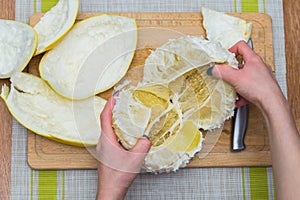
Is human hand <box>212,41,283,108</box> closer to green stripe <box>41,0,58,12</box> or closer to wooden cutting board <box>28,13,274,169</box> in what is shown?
wooden cutting board <box>28,13,274,169</box>

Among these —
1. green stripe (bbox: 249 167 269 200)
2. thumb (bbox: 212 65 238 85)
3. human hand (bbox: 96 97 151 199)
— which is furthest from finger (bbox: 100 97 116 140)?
green stripe (bbox: 249 167 269 200)

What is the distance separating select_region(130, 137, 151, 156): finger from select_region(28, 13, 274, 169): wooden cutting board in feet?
0.53

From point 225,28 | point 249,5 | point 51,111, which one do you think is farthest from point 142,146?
point 249,5

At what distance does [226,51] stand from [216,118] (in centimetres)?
14

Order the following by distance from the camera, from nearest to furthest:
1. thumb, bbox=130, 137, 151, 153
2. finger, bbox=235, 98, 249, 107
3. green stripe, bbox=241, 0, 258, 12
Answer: thumb, bbox=130, 137, 151, 153
finger, bbox=235, 98, 249, 107
green stripe, bbox=241, 0, 258, 12

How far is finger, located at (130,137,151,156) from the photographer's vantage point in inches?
35.5

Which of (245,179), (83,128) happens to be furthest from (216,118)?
(83,128)

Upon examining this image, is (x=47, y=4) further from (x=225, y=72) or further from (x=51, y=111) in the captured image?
(x=225, y=72)

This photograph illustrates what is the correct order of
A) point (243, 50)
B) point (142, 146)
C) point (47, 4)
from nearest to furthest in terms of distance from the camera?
point (142, 146), point (243, 50), point (47, 4)

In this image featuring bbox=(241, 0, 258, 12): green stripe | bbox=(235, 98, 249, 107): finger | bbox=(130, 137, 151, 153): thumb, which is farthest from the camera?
bbox=(241, 0, 258, 12): green stripe

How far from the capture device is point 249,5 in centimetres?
114

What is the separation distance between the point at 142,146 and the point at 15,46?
0.37 meters

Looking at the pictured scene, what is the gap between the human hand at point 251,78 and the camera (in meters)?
0.97

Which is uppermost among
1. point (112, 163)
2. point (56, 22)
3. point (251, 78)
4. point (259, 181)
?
point (56, 22)
